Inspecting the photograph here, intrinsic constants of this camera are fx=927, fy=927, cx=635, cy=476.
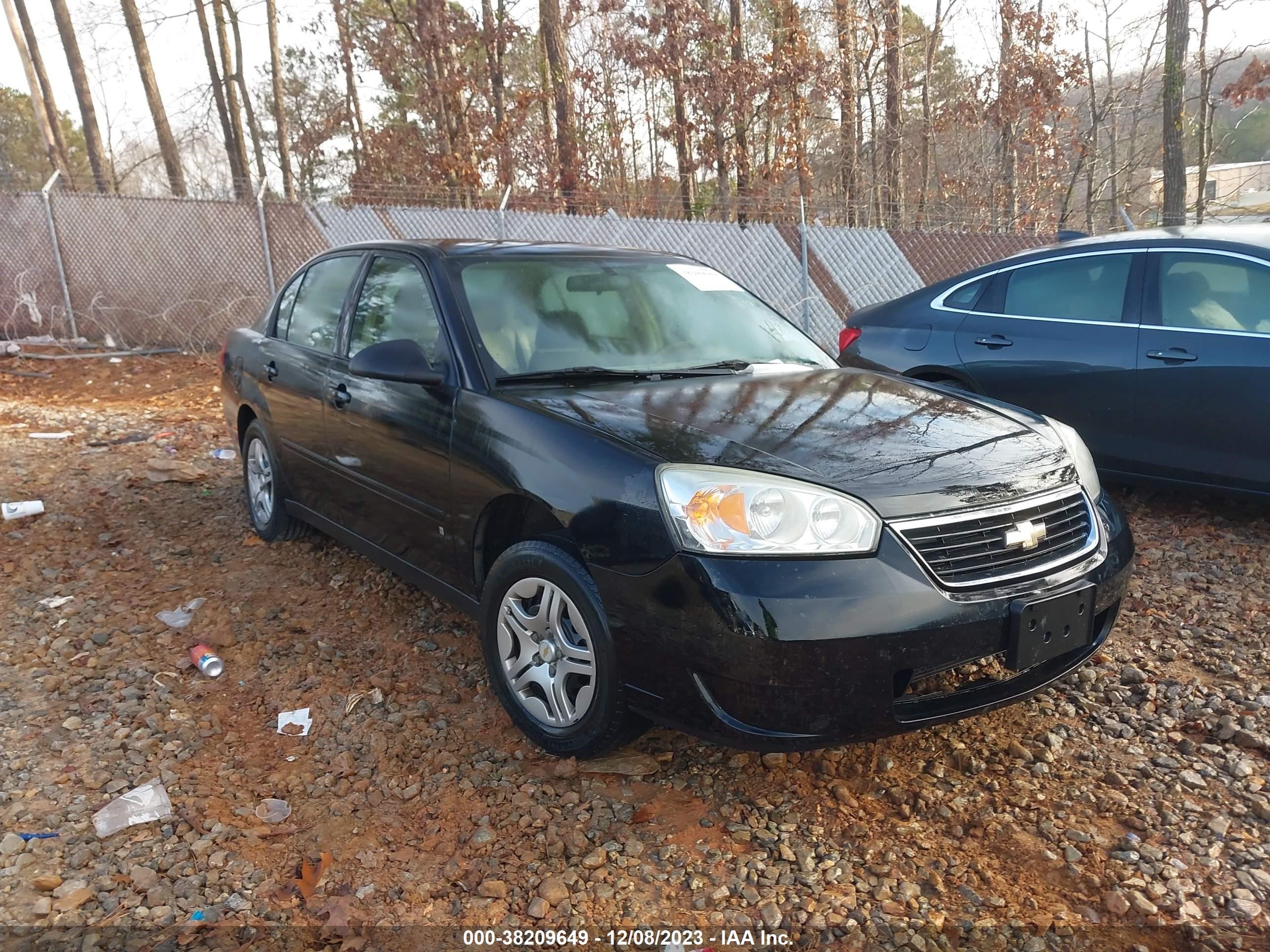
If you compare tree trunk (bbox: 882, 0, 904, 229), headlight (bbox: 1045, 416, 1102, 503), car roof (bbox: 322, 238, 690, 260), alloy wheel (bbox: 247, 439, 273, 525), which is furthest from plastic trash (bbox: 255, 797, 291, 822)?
tree trunk (bbox: 882, 0, 904, 229)

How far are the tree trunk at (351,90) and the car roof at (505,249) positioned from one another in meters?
19.2

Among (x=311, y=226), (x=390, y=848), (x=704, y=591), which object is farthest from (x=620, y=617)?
(x=311, y=226)

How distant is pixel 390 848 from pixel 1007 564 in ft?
6.22

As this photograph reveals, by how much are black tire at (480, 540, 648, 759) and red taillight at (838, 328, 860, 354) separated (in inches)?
146

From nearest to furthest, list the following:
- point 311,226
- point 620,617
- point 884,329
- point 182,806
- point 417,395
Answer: point 620,617 < point 182,806 < point 417,395 < point 884,329 < point 311,226

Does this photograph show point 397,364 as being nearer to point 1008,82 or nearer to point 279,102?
point 1008,82

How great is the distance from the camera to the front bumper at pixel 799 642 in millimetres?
2334

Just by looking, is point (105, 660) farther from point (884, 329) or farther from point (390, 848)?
point (884, 329)

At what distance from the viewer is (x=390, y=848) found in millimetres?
2598

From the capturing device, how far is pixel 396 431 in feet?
11.7

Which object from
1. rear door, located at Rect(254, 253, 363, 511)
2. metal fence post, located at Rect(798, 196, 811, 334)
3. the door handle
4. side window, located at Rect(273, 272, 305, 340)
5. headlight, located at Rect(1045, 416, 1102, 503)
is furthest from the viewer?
metal fence post, located at Rect(798, 196, 811, 334)

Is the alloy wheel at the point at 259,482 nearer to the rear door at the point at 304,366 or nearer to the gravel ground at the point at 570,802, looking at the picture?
the rear door at the point at 304,366

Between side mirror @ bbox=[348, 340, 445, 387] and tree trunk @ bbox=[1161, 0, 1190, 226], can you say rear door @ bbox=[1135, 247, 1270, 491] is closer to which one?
side mirror @ bbox=[348, 340, 445, 387]

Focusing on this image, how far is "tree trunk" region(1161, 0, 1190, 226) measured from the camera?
44.5 feet
